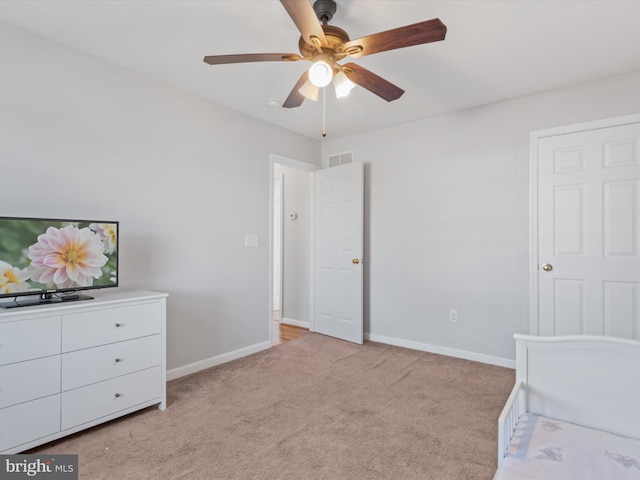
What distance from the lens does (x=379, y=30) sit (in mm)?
2186

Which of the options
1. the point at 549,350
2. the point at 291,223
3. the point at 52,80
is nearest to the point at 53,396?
the point at 52,80

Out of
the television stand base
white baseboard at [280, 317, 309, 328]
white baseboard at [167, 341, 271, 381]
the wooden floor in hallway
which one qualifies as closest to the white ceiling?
the television stand base

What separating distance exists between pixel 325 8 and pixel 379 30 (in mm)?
453

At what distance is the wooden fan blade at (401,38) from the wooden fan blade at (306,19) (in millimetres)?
166

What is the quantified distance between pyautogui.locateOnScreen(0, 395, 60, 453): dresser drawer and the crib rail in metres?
2.25

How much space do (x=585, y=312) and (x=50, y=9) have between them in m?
4.32

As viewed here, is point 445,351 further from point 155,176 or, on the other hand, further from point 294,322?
point 155,176

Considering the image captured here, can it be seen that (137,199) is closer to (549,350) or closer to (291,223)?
(291,223)

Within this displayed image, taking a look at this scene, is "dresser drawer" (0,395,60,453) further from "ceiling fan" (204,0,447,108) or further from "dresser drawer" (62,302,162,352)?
"ceiling fan" (204,0,447,108)

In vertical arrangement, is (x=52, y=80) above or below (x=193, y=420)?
above

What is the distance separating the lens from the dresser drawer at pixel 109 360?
79.9 inches

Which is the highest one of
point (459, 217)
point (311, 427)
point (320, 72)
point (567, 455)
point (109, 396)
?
point (320, 72)

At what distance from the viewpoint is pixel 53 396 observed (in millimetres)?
1960

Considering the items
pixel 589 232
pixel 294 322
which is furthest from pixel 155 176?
pixel 589 232
